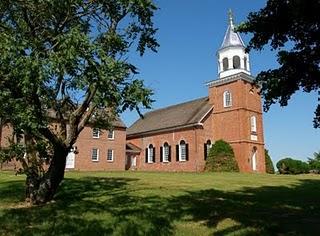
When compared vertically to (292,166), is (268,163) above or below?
above

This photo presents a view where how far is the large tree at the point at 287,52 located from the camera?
13.1 meters

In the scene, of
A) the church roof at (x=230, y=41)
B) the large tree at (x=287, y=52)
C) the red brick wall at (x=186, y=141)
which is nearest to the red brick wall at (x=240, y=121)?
the red brick wall at (x=186, y=141)

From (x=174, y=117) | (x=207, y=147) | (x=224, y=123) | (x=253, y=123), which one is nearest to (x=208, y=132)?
(x=207, y=147)

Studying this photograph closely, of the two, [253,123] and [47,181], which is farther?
[253,123]

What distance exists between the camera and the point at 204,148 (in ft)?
163

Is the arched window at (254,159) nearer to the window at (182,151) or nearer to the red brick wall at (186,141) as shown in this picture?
the red brick wall at (186,141)

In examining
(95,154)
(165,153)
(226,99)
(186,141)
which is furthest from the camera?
(165,153)

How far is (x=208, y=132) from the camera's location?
5016 centimetres

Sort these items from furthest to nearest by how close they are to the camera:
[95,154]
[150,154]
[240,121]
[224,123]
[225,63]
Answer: [150,154] → [95,154] → [225,63] → [224,123] → [240,121]

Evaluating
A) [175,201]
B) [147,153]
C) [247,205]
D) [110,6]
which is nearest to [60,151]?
[175,201]

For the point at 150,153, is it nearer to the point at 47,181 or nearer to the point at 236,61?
the point at 236,61

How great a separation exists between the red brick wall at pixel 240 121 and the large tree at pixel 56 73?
106 ft

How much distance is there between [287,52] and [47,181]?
880 cm

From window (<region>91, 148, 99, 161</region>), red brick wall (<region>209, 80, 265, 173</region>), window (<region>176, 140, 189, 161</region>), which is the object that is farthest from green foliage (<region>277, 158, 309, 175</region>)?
window (<region>91, 148, 99, 161</region>)
